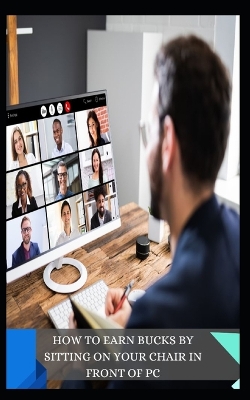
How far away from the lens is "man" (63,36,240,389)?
80cm

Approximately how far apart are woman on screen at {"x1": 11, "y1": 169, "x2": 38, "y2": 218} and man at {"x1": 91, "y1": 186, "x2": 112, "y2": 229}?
197mm

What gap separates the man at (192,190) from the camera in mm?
797

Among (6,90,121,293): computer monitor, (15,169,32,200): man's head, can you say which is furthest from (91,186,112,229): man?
(15,169,32,200): man's head

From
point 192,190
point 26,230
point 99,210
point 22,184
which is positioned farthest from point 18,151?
point 192,190

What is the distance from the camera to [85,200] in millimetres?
1156

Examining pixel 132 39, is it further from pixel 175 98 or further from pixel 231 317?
pixel 231 317

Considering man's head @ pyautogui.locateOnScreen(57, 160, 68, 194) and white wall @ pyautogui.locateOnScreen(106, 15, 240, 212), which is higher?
white wall @ pyautogui.locateOnScreen(106, 15, 240, 212)

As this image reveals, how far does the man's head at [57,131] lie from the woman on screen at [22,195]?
11 cm

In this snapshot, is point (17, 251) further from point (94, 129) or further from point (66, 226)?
point (94, 129)

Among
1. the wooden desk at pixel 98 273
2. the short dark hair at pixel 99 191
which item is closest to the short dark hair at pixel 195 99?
the wooden desk at pixel 98 273

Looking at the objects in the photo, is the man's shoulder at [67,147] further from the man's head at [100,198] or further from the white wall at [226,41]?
the white wall at [226,41]

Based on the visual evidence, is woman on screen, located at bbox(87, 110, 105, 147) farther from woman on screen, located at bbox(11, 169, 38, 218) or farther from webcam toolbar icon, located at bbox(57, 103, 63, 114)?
woman on screen, located at bbox(11, 169, 38, 218)

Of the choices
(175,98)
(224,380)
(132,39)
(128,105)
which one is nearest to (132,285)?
(224,380)
